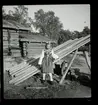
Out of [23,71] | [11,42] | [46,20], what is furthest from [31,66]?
[11,42]

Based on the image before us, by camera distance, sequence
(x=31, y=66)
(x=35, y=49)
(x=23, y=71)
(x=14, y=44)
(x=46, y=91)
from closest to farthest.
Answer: (x=46, y=91) < (x=23, y=71) < (x=31, y=66) < (x=35, y=49) < (x=14, y=44)

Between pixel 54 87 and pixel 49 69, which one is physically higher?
pixel 49 69

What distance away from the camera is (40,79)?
Result: 442cm

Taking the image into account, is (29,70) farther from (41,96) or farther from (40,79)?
(41,96)

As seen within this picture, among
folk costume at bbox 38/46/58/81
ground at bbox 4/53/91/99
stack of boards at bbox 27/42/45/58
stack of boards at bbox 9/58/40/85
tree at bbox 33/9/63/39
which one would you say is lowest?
ground at bbox 4/53/91/99

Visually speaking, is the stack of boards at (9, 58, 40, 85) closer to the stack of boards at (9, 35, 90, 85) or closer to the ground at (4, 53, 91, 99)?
the stack of boards at (9, 35, 90, 85)

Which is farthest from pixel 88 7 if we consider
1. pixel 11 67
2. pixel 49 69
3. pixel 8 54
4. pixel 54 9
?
pixel 8 54

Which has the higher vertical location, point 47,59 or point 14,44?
point 14,44

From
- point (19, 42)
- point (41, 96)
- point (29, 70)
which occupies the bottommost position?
point (41, 96)

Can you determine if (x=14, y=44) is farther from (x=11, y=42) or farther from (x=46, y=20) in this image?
(x=46, y=20)

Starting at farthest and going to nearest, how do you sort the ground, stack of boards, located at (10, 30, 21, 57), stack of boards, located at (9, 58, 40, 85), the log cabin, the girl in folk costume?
the log cabin → stack of boards, located at (10, 30, 21, 57) → the girl in folk costume → stack of boards, located at (9, 58, 40, 85) → the ground

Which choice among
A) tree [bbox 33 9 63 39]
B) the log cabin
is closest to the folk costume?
tree [bbox 33 9 63 39]

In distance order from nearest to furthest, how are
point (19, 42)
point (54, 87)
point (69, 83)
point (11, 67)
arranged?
point (54, 87) → point (69, 83) → point (11, 67) → point (19, 42)
